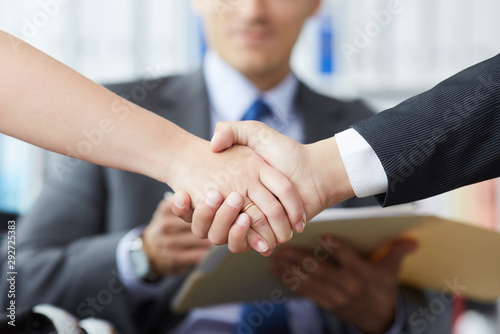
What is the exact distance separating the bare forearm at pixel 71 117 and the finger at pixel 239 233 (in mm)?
129

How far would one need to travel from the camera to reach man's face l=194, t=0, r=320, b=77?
1.25 m

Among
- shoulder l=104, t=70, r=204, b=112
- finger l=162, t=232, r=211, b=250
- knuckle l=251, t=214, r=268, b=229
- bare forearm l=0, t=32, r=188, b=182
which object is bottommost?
finger l=162, t=232, r=211, b=250

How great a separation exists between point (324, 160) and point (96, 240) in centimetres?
57

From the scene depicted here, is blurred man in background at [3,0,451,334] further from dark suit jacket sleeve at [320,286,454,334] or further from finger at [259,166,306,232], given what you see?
finger at [259,166,306,232]

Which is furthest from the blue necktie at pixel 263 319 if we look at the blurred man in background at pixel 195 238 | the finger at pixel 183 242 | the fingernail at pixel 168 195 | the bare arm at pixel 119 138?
the bare arm at pixel 119 138

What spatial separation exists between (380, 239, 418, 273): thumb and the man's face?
21.3 inches

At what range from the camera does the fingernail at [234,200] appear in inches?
29.7

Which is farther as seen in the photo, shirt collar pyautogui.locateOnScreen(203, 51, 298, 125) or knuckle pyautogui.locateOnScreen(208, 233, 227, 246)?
shirt collar pyautogui.locateOnScreen(203, 51, 298, 125)

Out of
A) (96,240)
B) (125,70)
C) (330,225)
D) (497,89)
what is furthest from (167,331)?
(125,70)

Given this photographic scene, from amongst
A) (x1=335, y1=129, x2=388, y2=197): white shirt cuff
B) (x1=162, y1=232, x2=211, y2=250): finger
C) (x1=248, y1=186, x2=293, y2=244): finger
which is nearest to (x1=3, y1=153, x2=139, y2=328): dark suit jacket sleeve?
(x1=162, y1=232, x2=211, y2=250): finger

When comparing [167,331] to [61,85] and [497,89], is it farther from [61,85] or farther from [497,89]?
[497,89]

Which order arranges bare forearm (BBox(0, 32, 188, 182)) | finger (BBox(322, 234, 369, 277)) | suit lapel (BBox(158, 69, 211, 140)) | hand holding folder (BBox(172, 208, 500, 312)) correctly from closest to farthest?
bare forearm (BBox(0, 32, 188, 182)) → hand holding folder (BBox(172, 208, 500, 312)) → finger (BBox(322, 234, 369, 277)) → suit lapel (BBox(158, 69, 211, 140))

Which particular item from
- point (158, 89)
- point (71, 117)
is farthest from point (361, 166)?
point (158, 89)

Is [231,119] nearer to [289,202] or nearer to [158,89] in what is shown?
[158,89]
